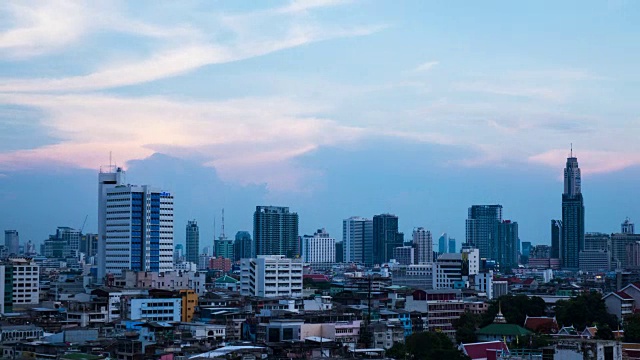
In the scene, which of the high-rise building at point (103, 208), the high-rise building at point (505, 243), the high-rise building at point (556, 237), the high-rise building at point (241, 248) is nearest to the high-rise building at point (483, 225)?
the high-rise building at point (505, 243)

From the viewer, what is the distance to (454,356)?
24.9m

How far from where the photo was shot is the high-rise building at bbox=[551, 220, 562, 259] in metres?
123

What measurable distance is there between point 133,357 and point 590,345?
38.5 ft

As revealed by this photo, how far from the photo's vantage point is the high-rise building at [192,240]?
385 ft

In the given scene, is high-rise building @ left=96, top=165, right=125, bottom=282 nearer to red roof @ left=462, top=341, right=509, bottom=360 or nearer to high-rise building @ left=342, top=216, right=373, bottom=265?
red roof @ left=462, top=341, right=509, bottom=360

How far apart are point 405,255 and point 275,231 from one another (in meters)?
15.9

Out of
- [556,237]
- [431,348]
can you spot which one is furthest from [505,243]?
[431,348]

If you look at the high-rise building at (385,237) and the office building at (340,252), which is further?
the office building at (340,252)

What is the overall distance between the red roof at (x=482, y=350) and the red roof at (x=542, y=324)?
26.9 ft

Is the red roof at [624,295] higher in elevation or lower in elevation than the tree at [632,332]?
higher

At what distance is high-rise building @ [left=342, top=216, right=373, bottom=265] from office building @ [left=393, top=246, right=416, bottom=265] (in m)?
7.92

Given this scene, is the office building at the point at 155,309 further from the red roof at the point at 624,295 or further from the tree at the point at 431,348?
the red roof at the point at 624,295

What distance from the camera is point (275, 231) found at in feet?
357

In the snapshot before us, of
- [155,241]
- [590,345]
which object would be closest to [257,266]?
[155,241]
